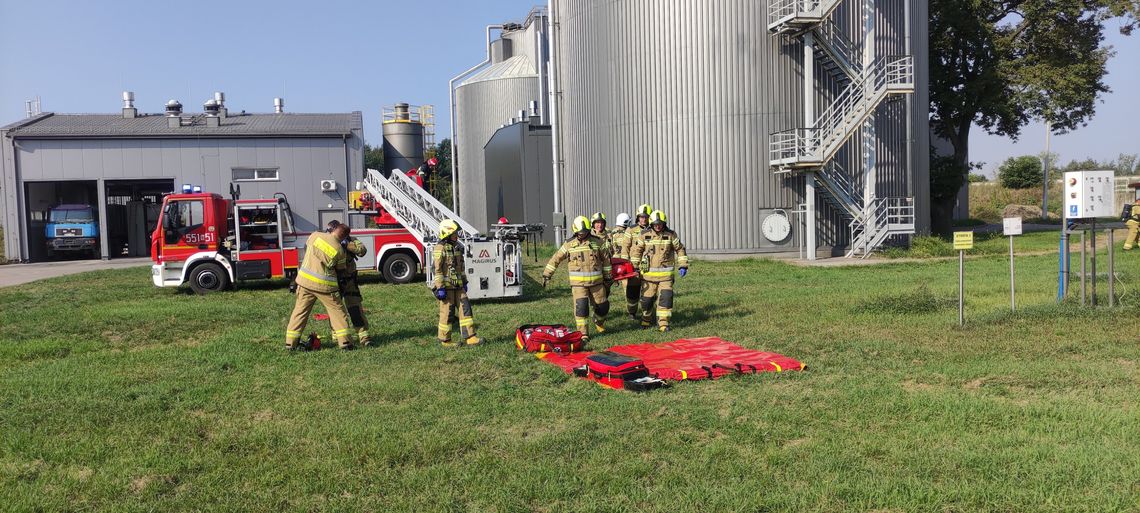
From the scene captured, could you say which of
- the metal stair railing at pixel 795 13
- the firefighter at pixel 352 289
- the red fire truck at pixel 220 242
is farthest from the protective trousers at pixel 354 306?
the metal stair railing at pixel 795 13

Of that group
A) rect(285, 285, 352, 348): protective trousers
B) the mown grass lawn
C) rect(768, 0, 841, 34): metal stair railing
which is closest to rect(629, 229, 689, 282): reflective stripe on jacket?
the mown grass lawn

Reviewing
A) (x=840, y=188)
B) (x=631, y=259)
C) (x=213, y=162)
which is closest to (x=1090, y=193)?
(x=631, y=259)

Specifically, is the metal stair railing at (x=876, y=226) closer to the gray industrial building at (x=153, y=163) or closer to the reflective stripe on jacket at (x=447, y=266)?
the reflective stripe on jacket at (x=447, y=266)

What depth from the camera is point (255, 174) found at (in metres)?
32.3

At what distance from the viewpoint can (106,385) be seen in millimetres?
8516

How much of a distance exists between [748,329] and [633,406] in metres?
4.42

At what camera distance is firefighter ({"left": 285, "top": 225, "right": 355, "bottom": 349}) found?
10.3 m

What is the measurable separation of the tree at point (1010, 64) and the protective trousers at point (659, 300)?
23.5 metres

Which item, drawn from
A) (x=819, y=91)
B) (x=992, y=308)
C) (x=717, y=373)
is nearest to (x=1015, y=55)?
(x=819, y=91)

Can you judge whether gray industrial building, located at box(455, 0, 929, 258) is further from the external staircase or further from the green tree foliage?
the green tree foliage

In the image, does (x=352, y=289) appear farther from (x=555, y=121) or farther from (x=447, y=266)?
(x=555, y=121)

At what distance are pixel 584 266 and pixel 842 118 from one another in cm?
1445

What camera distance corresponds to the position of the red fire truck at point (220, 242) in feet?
57.2

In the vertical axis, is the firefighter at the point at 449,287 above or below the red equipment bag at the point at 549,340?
above
